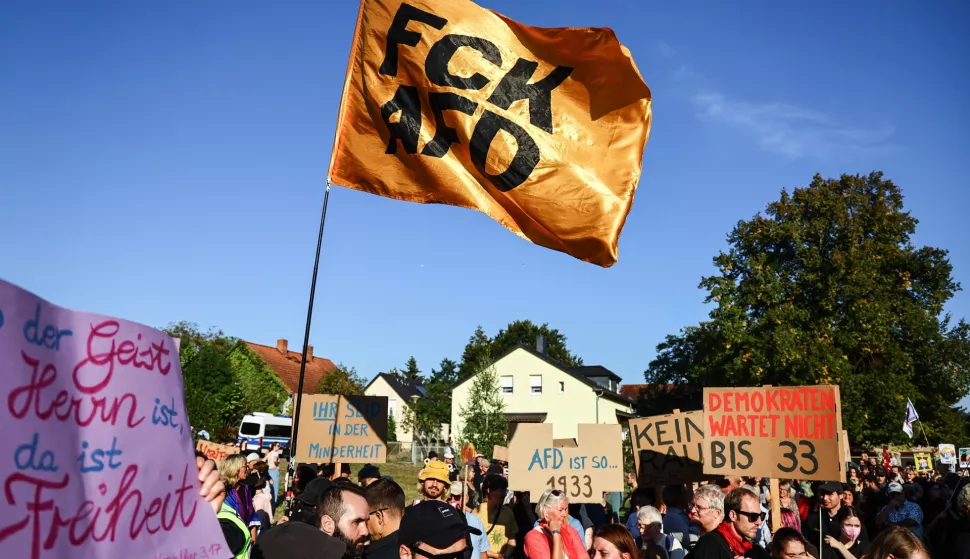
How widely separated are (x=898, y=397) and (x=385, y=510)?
118 feet

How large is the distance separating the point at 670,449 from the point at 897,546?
6.39 metres

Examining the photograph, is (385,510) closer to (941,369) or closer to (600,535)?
(600,535)

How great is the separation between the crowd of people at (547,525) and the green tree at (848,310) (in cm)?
2577

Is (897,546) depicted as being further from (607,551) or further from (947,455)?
(947,455)

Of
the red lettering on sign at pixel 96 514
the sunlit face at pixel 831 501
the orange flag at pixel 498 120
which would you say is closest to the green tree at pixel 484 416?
the sunlit face at pixel 831 501

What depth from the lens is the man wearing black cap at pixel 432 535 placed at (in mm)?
3156

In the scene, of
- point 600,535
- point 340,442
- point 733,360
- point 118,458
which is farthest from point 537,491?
point 733,360

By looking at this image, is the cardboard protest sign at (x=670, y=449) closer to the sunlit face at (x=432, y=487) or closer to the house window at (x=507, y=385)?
the sunlit face at (x=432, y=487)

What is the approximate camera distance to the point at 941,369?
38594 millimetres

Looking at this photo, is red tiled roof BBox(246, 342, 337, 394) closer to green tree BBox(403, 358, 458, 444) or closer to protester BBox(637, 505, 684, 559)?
green tree BBox(403, 358, 458, 444)

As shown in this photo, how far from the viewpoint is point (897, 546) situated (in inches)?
181

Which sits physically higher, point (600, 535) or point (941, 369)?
point (941, 369)

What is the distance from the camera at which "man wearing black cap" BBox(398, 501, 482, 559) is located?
124 inches

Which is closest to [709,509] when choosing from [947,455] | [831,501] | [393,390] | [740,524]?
[740,524]
